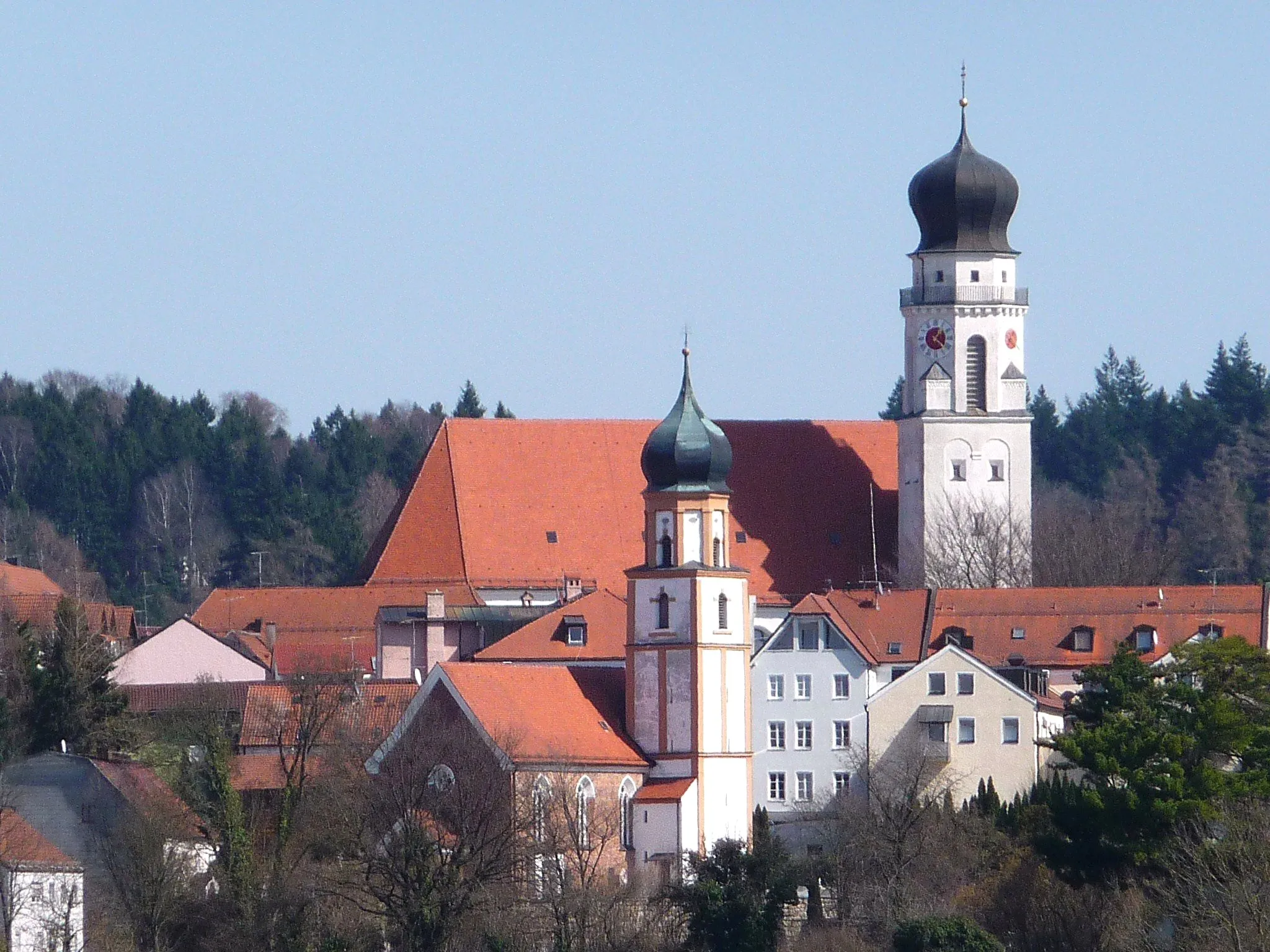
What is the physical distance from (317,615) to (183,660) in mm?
3247

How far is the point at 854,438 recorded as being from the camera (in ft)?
256

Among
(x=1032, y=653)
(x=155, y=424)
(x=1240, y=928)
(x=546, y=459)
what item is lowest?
(x=1240, y=928)

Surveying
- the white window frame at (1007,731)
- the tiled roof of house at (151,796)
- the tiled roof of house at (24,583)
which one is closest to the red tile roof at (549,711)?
the tiled roof of house at (151,796)

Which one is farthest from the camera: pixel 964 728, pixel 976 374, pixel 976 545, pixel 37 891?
pixel 976 374

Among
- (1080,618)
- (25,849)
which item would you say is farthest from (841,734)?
(25,849)

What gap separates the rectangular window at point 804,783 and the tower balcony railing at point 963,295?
11.8 m

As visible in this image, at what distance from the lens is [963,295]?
73562 millimetres

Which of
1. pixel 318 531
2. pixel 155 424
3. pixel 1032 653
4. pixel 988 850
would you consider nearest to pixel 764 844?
pixel 988 850

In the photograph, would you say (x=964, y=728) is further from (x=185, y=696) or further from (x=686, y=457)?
(x=185, y=696)

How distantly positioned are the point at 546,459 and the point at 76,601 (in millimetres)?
10206

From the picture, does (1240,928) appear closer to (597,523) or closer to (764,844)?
(764,844)

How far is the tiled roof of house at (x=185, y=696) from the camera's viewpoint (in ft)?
224

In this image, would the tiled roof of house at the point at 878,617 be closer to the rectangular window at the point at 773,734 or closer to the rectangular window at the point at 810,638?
the rectangular window at the point at 810,638

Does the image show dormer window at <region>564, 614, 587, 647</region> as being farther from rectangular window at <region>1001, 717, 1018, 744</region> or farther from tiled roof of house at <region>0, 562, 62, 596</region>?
tiled roof of house at <region>0, 562, 62, 596</region>
